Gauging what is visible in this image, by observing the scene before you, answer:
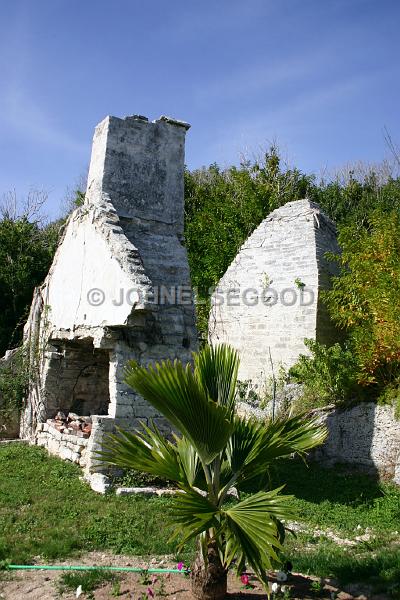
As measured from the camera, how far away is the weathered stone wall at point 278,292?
10.7m

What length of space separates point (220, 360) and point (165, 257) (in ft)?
15.0

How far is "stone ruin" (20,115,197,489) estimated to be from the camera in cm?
728

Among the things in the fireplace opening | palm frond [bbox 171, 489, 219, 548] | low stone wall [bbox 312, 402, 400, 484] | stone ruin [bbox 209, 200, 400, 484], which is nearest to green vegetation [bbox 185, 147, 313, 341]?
stone ruin [bbox 209, 200, 400, 484]

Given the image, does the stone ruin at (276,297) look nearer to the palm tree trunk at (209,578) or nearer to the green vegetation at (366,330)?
the green vegetation at (366,330)

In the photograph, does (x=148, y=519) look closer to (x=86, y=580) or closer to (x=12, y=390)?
(x=86, y=580)

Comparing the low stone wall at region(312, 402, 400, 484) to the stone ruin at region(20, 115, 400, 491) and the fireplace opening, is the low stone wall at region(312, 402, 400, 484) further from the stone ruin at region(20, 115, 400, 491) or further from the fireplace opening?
the fireplace opening

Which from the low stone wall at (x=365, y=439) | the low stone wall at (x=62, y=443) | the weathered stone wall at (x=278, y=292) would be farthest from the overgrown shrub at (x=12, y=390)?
the low stone wall at (x=365, y=439)

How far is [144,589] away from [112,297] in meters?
4.24

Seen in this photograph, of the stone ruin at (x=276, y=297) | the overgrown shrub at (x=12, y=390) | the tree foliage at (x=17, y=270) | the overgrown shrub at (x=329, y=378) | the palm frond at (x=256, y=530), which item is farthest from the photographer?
the tree foliage at (x=17, y=270)

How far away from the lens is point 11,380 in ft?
33.1

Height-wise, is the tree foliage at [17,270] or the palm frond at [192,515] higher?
the tree foliage at [17,270]

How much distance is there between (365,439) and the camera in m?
7.92

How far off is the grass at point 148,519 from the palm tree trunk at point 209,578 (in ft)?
0.92

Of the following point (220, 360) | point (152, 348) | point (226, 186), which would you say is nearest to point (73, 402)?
point (152, 348)
